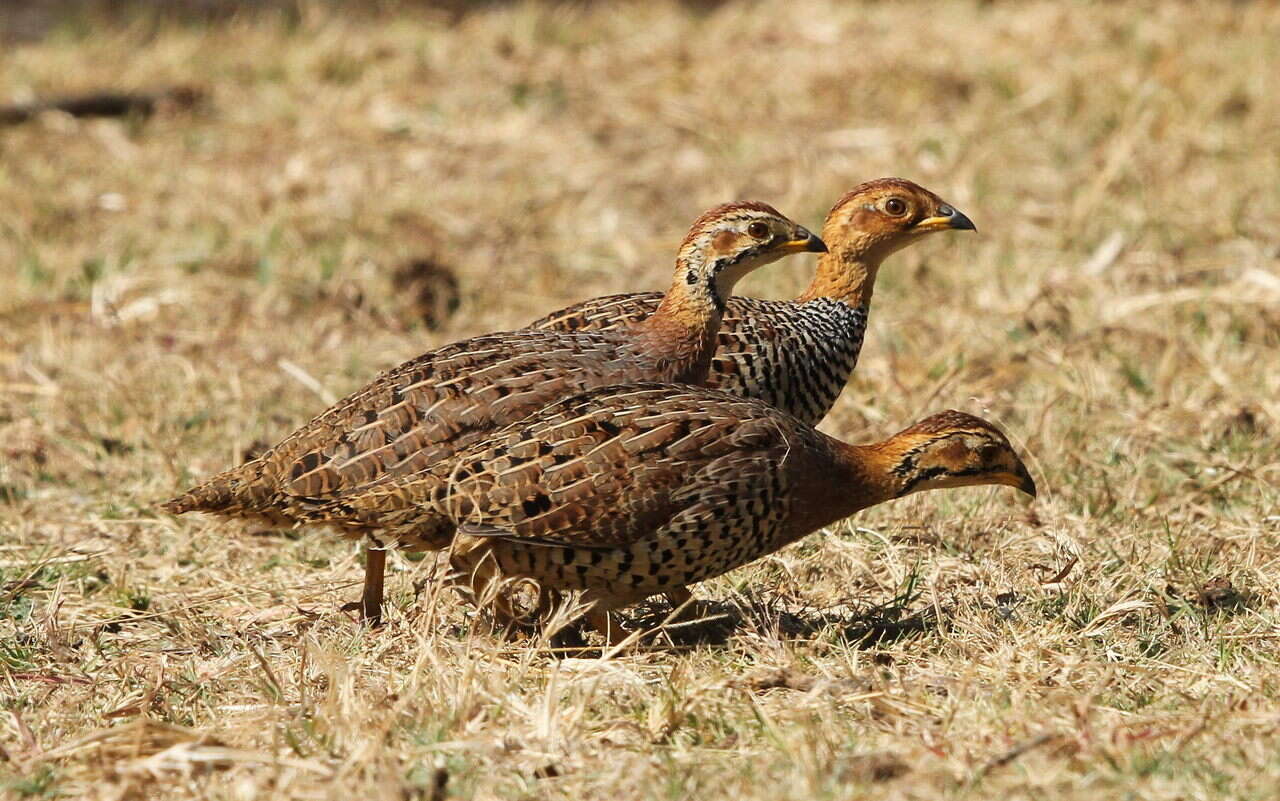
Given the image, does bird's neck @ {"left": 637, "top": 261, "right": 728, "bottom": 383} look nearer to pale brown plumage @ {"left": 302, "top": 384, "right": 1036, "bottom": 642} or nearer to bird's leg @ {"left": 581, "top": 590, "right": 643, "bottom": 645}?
pale brown plumage @ {"left": 302, "top": 384, "right": 1036, "bottom": 642}

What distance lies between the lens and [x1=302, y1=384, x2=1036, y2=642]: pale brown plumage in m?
5.16

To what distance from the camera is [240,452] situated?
7195mm

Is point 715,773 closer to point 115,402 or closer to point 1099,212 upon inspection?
point 115,402

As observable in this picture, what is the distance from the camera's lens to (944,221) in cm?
699

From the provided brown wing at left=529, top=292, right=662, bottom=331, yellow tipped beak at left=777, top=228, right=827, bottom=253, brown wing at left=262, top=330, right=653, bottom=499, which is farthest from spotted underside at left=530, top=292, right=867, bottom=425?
brown wing at left=262, top=330, right=653, bottom=499

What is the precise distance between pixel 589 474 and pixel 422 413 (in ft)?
2.29

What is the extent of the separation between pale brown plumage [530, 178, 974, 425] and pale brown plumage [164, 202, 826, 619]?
0.73 feet

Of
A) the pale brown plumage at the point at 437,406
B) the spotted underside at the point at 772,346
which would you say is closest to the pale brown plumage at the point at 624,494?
the pale brown plumage at the point at 437,406

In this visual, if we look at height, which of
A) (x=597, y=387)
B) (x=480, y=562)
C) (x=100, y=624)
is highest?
(x=597, y=387)

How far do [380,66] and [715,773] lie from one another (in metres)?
8.89

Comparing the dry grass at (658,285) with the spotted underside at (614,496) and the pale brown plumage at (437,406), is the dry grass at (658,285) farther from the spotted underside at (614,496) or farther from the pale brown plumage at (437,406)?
the pale brown plumage at (437,406)

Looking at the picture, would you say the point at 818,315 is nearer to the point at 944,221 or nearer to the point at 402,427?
the point at 944,221

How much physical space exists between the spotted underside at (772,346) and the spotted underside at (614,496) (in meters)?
1.04

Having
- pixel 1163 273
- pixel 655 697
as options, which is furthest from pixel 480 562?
pixel 1163 273
